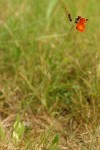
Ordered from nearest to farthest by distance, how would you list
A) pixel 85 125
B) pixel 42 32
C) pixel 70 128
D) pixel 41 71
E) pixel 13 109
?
pixel 85 125 → pixel 70 128 → pixel 13 109 → pixel 41 71 → pixel 42 32

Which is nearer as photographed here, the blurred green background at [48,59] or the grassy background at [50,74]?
the grassy background at [50,74]

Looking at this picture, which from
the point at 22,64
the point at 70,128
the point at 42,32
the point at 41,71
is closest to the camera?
the point at 70,128

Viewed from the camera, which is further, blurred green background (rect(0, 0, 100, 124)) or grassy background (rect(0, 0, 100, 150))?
blurred green background (rect(0, 0, 100, 124))

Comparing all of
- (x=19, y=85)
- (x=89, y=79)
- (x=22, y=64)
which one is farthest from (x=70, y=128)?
(x=22, y=64)

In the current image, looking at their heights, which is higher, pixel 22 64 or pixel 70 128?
pixel 22 64

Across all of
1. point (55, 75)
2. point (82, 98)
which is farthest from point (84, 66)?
point (82, 98)

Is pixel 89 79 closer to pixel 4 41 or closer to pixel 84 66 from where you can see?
pixel 84 66

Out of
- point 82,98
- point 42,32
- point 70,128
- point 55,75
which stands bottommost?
point 70,128

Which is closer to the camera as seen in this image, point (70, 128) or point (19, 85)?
point (70, 128)
